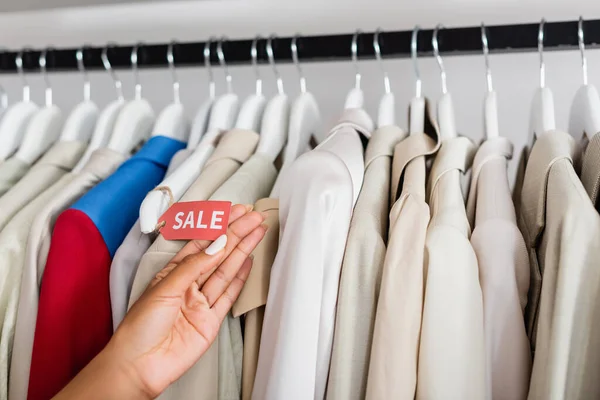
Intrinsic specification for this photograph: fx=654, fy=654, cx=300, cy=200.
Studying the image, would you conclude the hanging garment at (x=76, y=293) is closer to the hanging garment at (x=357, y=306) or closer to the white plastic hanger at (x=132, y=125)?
the white plastic hanger at (x=132, y=125)

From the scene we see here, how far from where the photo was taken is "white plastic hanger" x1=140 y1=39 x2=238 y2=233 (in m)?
0.72

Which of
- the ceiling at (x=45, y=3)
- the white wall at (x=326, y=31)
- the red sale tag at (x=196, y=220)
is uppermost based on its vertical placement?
the ceiling at (x=45, y=3)

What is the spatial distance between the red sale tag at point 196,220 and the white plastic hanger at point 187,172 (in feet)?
0.08

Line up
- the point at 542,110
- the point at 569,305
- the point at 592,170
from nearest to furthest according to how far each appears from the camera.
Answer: the point at 569,305, the point at 592,170, the point at 542,110

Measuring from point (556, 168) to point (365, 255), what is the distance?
0.22m

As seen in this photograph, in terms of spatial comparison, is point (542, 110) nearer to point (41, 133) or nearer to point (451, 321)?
point (451, 321)

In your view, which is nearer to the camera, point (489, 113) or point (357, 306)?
point (357, 306)

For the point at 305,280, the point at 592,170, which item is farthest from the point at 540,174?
the point at 305,280

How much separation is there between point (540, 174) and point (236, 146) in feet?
1.20

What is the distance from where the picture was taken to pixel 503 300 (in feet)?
2.06

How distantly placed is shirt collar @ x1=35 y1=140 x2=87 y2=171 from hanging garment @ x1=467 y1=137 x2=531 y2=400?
1.91 feet

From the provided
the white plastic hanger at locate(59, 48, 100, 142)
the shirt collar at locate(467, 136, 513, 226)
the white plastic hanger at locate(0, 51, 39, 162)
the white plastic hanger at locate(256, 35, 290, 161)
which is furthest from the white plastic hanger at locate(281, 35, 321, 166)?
the white plastic hanger at locate(0, 51, 39, 162)

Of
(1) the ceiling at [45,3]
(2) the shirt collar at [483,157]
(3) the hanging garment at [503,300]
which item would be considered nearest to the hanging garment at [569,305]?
(3) the hanging garment at [503,300]

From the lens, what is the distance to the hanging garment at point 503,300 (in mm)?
626
